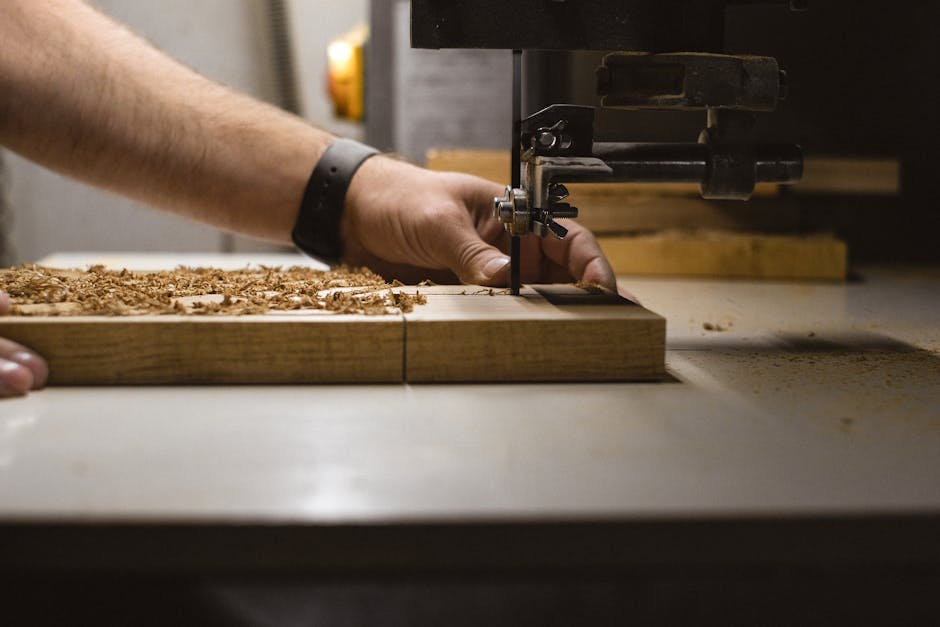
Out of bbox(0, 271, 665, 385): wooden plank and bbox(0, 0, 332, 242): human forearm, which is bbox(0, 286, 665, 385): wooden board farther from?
bbox(0, 0, 332, 242): human forearm

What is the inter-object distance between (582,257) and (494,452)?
0.62 m

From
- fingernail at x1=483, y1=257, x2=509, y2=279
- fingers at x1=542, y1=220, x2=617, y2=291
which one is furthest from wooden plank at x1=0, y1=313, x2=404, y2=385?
fingers at x1=542, y1=220, x2=617, y2=291

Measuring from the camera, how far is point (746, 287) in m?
1.86

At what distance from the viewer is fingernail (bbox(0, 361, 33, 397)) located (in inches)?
33.1

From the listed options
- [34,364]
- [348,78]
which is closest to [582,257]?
[34,364]

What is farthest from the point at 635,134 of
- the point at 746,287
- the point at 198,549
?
the point at 198,549

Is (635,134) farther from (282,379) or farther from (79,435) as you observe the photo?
(79,435)

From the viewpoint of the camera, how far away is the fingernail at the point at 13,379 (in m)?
0.84

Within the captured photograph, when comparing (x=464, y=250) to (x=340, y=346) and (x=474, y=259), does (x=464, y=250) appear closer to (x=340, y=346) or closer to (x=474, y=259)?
(x=474, y=259)

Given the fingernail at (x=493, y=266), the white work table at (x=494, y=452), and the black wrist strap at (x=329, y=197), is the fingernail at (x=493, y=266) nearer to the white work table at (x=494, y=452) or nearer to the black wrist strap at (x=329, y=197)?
the white work table at (x=494, y=452)

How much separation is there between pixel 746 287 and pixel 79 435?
4.82 ft

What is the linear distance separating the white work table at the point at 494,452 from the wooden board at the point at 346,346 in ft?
0.08

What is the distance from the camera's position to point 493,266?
1195mm

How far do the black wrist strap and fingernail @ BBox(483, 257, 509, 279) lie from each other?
1.34 feet
